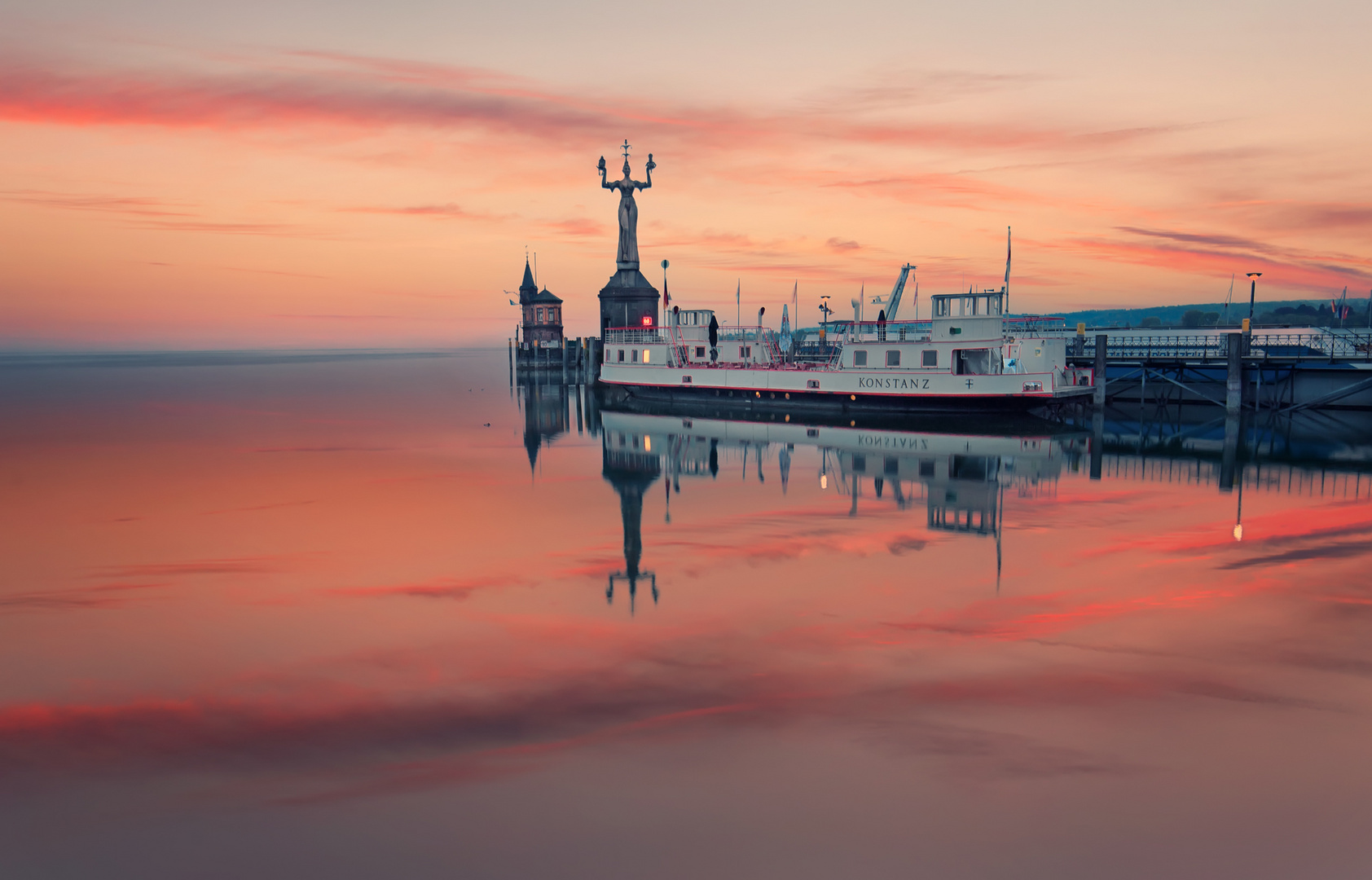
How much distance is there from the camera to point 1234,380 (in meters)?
47.9

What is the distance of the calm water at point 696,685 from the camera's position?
8.81 meters

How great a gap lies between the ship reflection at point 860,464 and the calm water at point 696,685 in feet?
1.65

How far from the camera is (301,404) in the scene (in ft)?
249

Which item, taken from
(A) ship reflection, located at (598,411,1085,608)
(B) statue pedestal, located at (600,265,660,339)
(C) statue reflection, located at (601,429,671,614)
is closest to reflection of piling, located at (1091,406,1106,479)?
(A) ship reflection, located at (598,411,1085,608)

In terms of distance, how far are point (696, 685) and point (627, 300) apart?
228ft

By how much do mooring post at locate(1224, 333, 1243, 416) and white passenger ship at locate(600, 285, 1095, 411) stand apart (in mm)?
7321

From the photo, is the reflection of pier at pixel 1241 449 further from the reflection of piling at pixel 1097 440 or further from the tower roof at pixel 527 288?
the tower roof at pixel 527 288

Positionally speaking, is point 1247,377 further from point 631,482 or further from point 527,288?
point 527,288

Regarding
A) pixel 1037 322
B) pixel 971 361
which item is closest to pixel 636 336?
pixel 971 361

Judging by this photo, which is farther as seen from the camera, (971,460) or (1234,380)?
(1234,380)

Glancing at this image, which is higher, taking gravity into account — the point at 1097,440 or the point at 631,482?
the point at 1097,440

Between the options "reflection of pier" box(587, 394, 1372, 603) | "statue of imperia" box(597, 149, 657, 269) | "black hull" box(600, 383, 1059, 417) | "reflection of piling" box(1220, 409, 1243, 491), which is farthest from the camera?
"statue of imperia" box(597, 149, 657, 269)

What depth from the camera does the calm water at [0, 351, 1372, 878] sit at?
8.81m

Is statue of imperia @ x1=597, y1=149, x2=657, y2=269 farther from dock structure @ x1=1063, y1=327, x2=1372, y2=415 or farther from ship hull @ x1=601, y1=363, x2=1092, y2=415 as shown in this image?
dock structure @ x1=1063, y1=327, x2=1372, y2=415
